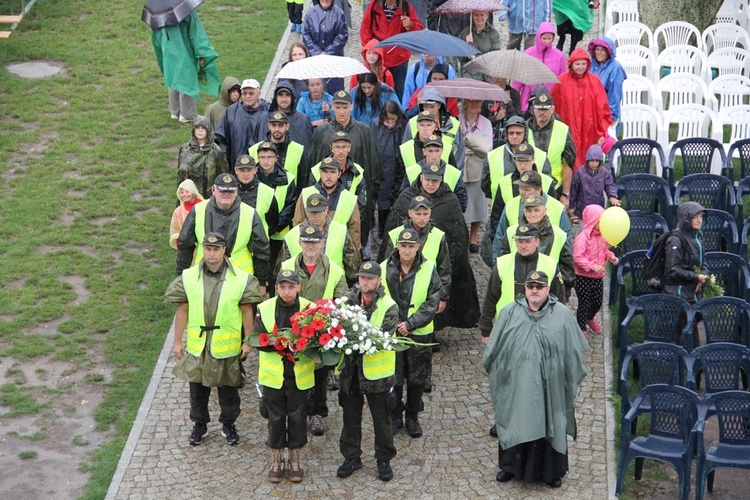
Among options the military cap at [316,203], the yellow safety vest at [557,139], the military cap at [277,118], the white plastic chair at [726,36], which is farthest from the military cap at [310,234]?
the white plastic chair at [726,36]

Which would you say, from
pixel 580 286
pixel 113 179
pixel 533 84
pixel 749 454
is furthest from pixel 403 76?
pixel 749 454

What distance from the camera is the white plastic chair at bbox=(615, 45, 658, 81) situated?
18172 millimetres

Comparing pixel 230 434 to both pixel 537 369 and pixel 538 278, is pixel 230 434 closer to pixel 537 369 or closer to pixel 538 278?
pixel 537 369

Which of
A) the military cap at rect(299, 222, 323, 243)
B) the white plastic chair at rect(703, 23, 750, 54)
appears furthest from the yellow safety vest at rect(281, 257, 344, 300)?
the white plastic chair at rect(703, 23, 750, 54)

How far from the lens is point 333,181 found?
40.1 ft

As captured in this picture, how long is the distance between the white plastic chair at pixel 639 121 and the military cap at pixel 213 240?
23.7 ft

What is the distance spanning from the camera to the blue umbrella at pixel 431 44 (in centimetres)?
1438

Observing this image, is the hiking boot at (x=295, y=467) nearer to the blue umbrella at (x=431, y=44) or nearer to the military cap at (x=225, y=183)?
the military cap at (x=225, y=183)

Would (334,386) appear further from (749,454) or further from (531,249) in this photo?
(749,454)

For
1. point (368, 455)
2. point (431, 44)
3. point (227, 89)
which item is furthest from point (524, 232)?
point (227, 89)

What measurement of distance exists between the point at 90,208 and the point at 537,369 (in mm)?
7325

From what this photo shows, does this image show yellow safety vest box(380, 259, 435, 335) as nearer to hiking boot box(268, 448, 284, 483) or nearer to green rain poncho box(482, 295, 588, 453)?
green rain poncho box(482, 295, 588, 453)

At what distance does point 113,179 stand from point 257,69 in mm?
3765

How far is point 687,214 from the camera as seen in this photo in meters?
12.3
